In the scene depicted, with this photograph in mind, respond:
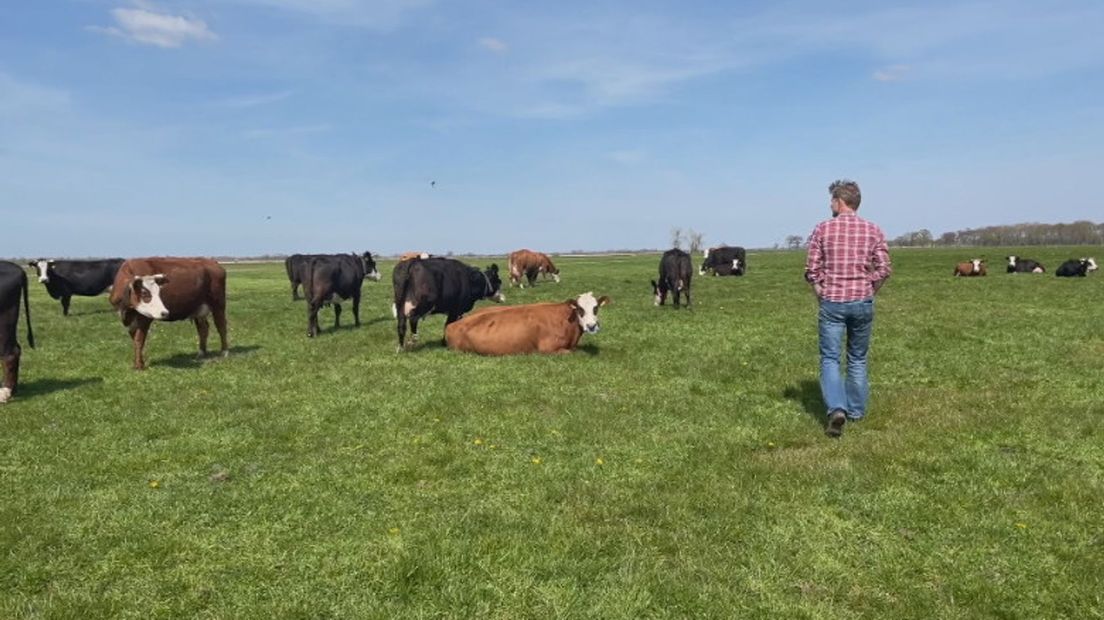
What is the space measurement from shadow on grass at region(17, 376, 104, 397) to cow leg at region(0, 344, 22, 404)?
533mm

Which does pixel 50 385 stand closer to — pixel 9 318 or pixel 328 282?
pixel 9 318

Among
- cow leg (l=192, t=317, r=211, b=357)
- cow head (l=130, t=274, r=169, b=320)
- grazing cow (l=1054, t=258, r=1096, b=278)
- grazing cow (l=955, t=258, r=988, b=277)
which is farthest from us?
grazing cow (l=955, t=258, r=988, b=277)

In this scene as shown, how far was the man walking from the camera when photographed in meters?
8.71

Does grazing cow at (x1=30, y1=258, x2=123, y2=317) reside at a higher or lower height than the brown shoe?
higher

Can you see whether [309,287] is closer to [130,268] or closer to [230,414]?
[130,268]

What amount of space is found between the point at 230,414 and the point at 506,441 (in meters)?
4.52

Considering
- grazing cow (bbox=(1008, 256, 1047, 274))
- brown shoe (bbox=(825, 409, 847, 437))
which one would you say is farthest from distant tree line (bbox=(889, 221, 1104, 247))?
brown shoe (bbox=(825, 409, 847, 437))

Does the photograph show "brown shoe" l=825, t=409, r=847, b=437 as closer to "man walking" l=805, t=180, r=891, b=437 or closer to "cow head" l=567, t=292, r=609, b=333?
"man walking" l=805, t=180, r=891, b=437

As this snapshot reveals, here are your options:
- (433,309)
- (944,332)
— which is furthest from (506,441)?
(944,332)

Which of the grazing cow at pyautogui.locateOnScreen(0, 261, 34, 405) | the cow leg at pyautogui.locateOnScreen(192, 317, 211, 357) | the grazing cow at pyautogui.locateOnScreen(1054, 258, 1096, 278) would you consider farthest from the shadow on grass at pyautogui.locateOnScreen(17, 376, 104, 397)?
the grazing cow at pyautogui.locateOnScreen(1054, 258, 1096, 278)

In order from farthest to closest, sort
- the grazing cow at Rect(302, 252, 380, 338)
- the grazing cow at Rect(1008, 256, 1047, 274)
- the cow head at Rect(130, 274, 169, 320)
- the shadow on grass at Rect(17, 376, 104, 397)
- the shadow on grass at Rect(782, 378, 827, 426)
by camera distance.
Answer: the grazing cow at Rect(1008, 256, 1047, 274) < the grazing cow at Rect(302, 252, 380, 338) < the cow head at Rect(130, 274, 169, 320) < the shadow on grass at Rect(17, 376, 104, 397) < the shadow on grass at Rect(782, 378, 827, 426)

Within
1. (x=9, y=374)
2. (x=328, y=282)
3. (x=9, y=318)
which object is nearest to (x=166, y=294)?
(x=9, y=318)

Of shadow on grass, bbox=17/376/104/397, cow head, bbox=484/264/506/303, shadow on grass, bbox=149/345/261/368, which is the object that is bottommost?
shadow on grass, bbox=17/376/104/397

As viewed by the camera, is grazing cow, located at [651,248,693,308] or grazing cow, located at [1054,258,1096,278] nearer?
grazing cow, located at [651,248,693,308]
